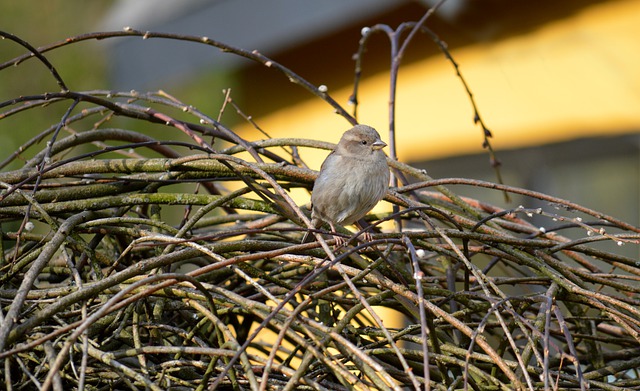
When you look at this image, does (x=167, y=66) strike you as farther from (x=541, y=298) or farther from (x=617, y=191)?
(x=541, y=298)

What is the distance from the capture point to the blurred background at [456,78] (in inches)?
172

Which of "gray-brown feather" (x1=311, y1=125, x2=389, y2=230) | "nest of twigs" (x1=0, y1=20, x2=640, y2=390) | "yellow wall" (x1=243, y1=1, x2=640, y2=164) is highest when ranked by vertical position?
"yellow wall" (x1=243, y1=1, x2=640, y2=164)

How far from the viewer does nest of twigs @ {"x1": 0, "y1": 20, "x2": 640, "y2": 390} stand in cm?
137

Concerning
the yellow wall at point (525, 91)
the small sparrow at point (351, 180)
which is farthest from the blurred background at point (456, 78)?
the small sparrow at point (351, 180)

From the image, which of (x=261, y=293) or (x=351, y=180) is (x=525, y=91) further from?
(x=261, y=293)

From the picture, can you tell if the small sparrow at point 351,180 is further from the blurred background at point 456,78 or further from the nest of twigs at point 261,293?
the blurred background at point 456,78

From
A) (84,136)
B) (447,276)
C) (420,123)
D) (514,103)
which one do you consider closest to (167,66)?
(420,123)

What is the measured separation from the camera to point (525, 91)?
4.64m

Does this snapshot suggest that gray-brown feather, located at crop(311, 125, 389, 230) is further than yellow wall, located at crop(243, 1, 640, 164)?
No

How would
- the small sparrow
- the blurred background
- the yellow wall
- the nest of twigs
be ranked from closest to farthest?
1. the nest of twigs
2. the small sparrow
3. the yellow wall
4. the blurred background

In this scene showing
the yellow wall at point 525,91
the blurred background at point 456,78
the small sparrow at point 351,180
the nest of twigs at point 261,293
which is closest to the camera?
the nest of twigs at point 261,293

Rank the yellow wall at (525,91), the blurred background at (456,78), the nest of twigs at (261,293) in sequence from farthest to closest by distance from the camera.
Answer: the blurred background at (456,78)
the yellow wall at (525,91)
the nest of twigs at (261,293)

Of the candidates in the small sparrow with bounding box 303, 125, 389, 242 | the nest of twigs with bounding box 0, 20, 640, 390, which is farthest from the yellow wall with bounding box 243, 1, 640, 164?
the nest of twigs with bounding box 0, 20, 640, 390

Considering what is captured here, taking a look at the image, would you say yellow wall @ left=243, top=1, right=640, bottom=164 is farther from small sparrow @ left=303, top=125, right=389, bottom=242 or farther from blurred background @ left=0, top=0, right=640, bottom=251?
small sparrow @ left=303, top=125, right=389, bottom=242
